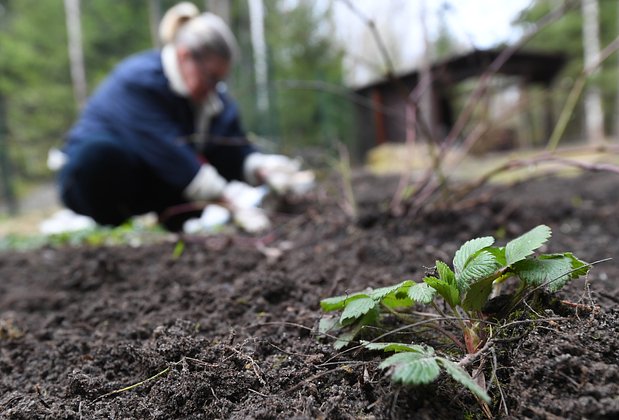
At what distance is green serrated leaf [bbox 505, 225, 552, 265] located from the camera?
2.27 ft

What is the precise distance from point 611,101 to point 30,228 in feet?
65.3

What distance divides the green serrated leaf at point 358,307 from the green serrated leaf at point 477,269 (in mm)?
142

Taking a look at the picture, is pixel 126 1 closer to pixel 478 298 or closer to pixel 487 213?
pixel 487 213

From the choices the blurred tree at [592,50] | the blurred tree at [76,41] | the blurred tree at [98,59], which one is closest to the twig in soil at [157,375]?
the blurred tree at [98,59]

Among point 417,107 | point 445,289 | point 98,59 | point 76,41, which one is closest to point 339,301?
point 445,289

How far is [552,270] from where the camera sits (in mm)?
702

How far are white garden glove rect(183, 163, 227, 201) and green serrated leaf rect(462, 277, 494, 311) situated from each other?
7.86 ft

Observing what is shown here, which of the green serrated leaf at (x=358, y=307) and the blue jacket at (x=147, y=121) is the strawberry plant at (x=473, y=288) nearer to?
the green serrated leaf at (x=358, y=307)

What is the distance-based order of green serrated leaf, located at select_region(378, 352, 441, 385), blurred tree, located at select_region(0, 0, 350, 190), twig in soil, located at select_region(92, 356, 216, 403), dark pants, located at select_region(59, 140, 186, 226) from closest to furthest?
green serrated leaf, located at select_region(378, 352, 441, 385) < twig in soil, located at select_region(92, 356, 216, 403) < dark pants, located at select_region(59, 140, 186, 226) < blurred tree, located at select_region(0, 0, 350, 190)

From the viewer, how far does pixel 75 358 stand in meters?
0.94

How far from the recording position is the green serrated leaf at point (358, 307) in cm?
71

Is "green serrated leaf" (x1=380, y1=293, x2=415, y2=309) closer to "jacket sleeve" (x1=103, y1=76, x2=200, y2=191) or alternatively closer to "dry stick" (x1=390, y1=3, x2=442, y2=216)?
"dry stick" (x1=390, y1=3, x2=442, y2=216)

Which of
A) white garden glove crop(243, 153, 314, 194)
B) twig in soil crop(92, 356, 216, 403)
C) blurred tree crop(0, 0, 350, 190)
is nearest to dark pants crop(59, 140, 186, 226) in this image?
white garden glove crop(243, 153, 314, 194)

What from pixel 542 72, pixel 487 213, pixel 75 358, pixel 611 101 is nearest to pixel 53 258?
pixel 75 358
